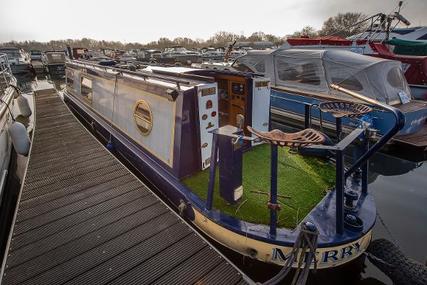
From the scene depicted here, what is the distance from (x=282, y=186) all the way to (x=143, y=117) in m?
3.12

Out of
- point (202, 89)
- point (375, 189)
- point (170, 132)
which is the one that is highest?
point (202, 89)

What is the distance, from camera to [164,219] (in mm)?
4070

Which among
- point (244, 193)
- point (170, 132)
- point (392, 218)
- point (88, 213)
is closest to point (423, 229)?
point (392, 218)

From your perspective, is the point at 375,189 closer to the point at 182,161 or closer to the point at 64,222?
the point at 182,161

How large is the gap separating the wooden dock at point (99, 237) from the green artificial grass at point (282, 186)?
0.65 m

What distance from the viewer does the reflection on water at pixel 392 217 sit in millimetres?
3752

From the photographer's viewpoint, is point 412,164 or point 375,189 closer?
point 375,189

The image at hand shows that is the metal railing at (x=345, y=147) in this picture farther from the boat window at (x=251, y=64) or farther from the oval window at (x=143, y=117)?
the boat window at (x=251, y=64)

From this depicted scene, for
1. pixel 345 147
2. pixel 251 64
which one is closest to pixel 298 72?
pixel 251 64

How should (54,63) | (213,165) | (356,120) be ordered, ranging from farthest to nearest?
(54,63) < (356,120) < (213,165)

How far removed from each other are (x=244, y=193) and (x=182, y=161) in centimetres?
120

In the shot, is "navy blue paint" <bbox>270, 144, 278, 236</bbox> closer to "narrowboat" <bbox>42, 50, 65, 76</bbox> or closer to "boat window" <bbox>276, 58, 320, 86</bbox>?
"boat window" <bbox>276, 58, 320, 86</bbox>

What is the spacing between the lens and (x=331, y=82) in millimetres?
8508

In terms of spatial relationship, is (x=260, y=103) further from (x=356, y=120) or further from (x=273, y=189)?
(x=356, y=120)
